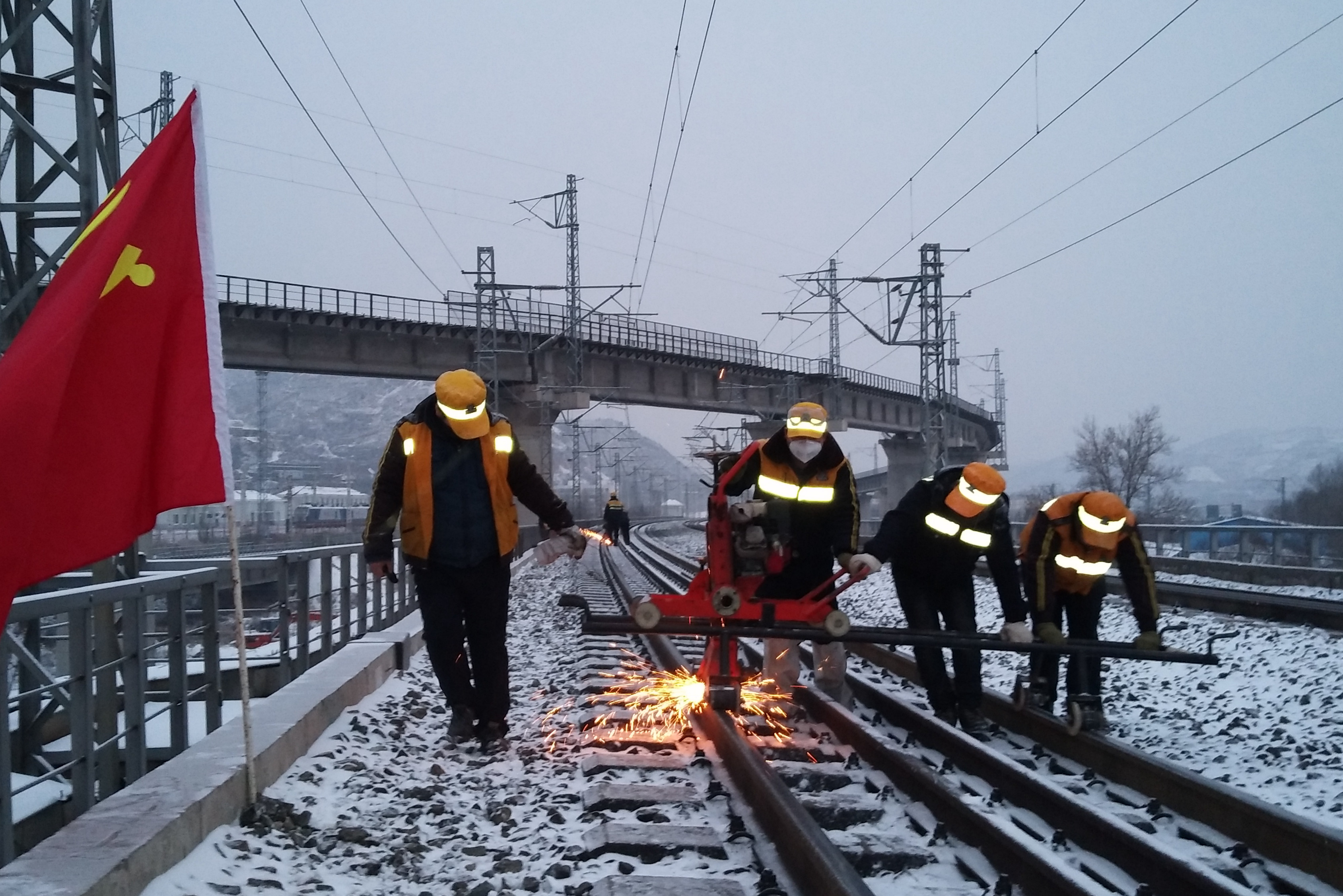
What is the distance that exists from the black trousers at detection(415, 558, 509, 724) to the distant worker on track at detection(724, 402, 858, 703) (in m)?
1.55

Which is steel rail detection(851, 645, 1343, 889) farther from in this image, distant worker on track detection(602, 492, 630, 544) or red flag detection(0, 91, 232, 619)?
distant worker on track detection(602, 492, 630, 544)

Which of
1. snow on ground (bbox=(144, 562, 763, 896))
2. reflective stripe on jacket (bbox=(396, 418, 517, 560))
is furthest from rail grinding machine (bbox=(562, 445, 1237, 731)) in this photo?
snow on ground (bbox=(144, 562, 763, 896))

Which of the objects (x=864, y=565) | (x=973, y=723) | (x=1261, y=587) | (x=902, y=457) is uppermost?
(x=902, y=457)

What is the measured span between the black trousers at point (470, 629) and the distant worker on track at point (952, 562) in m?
2.13

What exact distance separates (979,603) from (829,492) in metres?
11.0

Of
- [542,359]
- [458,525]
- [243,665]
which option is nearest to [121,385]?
[243,665]

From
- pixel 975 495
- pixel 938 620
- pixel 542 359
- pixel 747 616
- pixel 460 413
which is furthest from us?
pixel 542 359

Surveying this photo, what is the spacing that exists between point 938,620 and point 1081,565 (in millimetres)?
949

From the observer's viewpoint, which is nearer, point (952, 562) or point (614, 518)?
point (952, 562)

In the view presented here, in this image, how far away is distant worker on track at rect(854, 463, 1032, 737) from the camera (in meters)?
6.80

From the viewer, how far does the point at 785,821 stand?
4500 millimetres

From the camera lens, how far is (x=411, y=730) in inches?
269

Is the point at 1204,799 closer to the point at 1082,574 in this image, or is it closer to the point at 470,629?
the point at 1082,574

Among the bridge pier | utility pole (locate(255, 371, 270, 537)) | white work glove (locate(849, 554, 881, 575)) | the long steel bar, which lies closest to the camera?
the long steel bar
